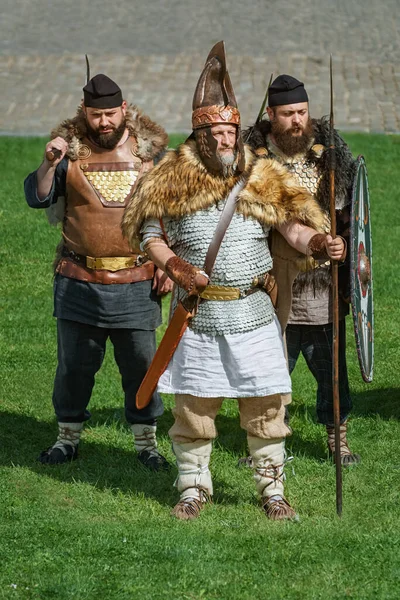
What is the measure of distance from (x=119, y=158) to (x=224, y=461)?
1.69 meters

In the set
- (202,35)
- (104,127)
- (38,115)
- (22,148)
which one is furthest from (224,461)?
(202,35)

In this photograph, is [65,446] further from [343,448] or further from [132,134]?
[132,134]

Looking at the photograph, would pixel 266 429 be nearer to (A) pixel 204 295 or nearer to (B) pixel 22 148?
(A) pixel 204 295

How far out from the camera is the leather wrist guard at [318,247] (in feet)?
17.0

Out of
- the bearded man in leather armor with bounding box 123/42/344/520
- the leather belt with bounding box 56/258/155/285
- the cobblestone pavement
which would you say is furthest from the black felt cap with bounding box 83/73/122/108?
the cobblestone pavement

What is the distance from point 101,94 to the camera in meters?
5.80

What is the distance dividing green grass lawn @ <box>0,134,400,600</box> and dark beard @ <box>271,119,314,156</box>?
63.9 inches

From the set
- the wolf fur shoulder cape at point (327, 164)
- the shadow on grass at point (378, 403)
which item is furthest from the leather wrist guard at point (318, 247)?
the shadow on grass at point (378, 403)

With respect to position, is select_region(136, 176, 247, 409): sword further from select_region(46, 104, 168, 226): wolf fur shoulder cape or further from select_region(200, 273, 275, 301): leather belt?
select_region(46, 104, 168, 226): wolf fur shoulder cape

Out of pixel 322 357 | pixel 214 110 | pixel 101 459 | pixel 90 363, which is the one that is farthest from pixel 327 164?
pixel 101 459

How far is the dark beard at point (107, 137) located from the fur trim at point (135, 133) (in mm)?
51

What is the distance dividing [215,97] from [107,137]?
0.88 metres

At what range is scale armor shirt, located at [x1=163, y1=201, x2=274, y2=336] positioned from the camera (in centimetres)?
526

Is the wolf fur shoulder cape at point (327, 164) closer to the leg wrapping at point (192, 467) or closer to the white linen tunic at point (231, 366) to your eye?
the white linen tunic at point (231, 366)
